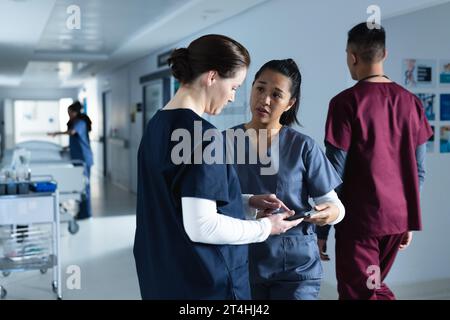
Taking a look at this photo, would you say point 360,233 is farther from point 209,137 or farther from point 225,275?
point 209,137

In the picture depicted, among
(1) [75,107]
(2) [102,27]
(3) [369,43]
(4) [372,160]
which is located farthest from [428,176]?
(2) [102,27]

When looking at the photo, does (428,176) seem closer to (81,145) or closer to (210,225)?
(210,225)

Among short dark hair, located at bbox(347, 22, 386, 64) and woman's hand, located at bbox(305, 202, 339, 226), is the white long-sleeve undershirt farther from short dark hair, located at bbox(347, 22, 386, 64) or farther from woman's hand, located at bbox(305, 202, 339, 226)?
short dark hair, located at bbox(347, 22, 386, 64)

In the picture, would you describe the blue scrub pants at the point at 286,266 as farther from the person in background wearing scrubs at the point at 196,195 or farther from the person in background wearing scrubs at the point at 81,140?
the person in background wearing scrubs at the point at 81,140

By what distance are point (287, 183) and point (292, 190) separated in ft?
0.07

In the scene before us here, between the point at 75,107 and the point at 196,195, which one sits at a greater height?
the point at 75,107

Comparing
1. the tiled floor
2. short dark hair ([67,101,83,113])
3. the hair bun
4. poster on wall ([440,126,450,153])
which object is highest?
the hair bun

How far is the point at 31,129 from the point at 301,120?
6.48 m

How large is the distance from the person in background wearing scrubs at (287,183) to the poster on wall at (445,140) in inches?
21.2

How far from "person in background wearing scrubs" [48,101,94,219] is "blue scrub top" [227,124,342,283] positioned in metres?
1.31

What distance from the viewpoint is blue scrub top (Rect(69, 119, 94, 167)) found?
9.72 feet

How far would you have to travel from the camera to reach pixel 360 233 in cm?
143

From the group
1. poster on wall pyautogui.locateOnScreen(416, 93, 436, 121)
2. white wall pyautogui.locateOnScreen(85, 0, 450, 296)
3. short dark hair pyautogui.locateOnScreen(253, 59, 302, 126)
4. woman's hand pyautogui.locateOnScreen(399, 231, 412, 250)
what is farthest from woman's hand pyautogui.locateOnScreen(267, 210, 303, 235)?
poster on wall pyautogui.locateOnScreen(416, 93, 436, 121)

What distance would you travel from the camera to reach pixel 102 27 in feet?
11.8
